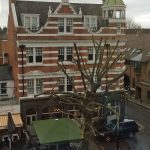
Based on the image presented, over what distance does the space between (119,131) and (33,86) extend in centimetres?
1109

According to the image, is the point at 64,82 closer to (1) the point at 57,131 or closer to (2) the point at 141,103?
(1) the point at 57,131

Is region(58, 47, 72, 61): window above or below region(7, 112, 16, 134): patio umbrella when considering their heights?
above

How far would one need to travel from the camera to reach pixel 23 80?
129ft

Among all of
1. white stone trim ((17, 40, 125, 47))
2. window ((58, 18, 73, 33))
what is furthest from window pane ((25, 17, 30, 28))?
window ((58, 18, 73, 33))

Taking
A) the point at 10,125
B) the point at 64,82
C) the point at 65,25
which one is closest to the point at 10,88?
the point at 64,82

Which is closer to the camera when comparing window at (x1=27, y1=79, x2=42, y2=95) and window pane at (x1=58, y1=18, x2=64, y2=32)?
window at (x1=27, y1=79, x2=42, y2=95)

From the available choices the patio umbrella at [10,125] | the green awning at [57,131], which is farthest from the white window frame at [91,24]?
the patio umbrella at [10,125]

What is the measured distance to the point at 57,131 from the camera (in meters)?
33.2

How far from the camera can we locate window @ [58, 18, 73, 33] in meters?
40.4

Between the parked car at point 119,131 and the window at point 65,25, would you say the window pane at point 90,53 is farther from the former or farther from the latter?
the parked car at point 119,131

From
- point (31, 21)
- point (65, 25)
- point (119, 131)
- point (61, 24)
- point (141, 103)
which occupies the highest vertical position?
point (31, 21)

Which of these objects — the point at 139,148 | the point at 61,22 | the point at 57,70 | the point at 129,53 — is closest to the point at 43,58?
the point at 57,70

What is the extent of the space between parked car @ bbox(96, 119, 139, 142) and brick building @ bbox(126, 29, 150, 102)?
1600cm

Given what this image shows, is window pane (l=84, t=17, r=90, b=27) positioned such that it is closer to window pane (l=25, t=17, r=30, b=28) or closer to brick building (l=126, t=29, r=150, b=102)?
window pane (l=25, t=17, r=30, b=28)
